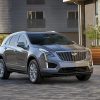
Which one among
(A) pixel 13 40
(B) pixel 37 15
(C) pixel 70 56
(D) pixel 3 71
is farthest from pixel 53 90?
(B) pixel 37 15

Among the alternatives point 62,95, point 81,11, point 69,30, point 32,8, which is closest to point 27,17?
point 32,8

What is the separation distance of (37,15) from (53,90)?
4971cm

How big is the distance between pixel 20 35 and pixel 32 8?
45.6 m

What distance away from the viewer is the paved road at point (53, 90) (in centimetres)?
1184

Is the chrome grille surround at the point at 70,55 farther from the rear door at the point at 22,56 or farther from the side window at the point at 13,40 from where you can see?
the side window at the point at 13,40

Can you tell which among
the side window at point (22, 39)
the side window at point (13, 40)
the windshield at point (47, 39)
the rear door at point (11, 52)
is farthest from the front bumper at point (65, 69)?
the side window at point (13, 40)

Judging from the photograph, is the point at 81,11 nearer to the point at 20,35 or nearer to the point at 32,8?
the point at 20,35

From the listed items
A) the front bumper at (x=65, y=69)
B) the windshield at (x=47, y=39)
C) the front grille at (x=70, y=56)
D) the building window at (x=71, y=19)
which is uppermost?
the windshield at (x=47, y=39)

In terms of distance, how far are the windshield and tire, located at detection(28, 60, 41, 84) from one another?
84cm

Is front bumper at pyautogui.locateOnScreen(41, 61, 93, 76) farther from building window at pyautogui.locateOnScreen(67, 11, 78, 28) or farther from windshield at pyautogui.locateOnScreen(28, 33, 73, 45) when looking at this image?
building window at pyautogui.locateOnScreen(67, 11, 78, 28)

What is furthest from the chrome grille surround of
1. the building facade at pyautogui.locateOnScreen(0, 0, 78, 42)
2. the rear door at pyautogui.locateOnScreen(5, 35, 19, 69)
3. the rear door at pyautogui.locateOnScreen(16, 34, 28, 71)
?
the building facade at pyautogui.locateOnScreen(0, 0, 78, 42)

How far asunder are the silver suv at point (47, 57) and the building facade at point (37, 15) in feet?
148

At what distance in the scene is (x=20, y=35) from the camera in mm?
16938

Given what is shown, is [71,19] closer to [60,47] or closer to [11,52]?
[11,52]
